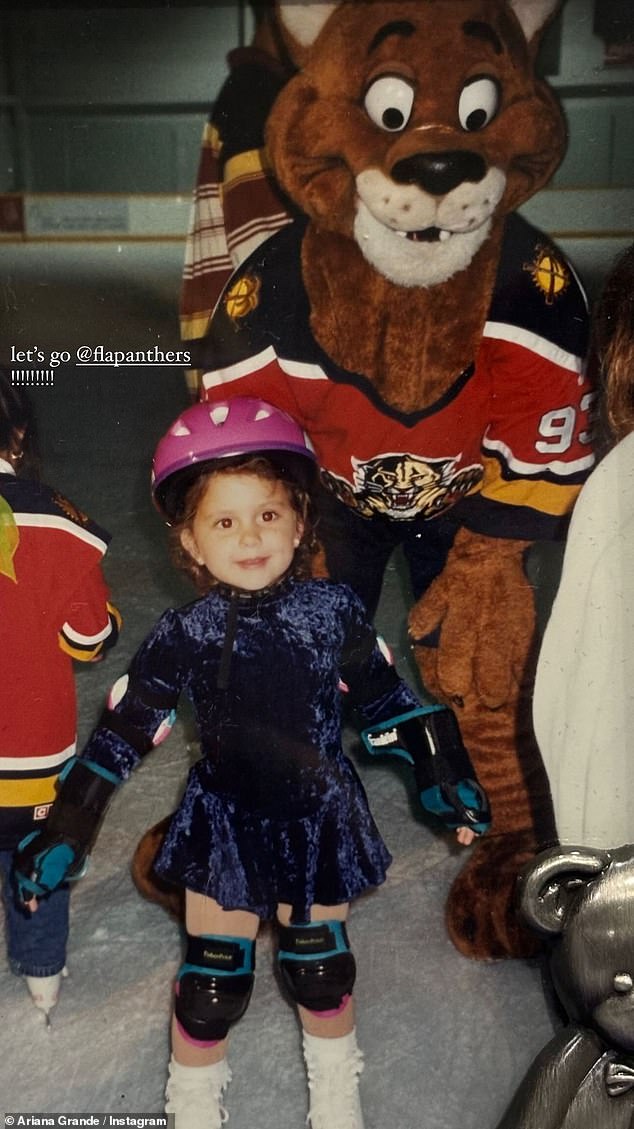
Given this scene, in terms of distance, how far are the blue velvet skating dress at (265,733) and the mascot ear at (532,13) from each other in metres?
0.48

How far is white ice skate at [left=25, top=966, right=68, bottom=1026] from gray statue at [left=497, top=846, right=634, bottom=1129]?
43 centimetres

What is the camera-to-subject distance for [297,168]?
92 centimetres

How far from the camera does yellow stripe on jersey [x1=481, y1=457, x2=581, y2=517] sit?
3.34ft

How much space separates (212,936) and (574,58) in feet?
2.64

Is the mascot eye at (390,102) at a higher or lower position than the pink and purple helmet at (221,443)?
higher

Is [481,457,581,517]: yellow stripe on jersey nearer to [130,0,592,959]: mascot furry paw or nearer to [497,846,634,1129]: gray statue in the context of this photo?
[130,0,592,959]: mascot furry paw

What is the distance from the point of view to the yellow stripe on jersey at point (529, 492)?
1019mm

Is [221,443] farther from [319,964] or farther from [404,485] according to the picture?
[319,964]

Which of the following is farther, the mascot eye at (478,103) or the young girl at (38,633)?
the young girl at (38,633)

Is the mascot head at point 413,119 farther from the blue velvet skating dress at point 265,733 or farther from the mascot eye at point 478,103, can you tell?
the blue velvet skating dress at point 265,733

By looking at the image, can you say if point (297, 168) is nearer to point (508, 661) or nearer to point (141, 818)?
point (508, 661)

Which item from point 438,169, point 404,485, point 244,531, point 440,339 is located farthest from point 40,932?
point 438,169

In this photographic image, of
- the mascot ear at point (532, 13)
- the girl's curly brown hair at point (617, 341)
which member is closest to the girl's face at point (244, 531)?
the girl's curly brown hair at point (617, 341)

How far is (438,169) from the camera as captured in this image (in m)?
0.90
